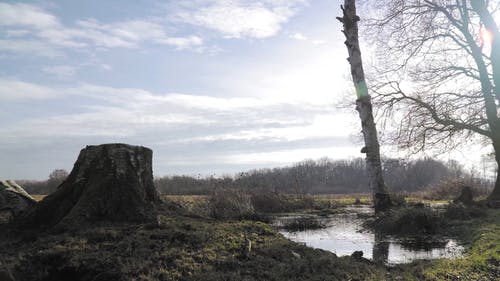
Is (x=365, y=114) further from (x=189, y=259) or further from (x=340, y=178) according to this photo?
(x=340, y=178)

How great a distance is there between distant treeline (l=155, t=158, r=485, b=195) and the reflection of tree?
33.4ft

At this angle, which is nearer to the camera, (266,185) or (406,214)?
(406,214)

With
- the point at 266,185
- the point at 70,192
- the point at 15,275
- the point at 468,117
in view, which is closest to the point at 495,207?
the point at 468,117

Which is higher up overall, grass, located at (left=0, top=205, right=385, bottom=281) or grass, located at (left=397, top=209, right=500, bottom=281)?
grass, located at (left=0, top=205, right=385, bottom=281)

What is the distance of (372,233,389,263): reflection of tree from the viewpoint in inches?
251

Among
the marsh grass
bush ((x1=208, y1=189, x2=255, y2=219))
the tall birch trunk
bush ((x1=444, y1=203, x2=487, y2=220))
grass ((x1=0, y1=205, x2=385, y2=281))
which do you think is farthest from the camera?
the tall birch trunk

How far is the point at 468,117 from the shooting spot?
18672mm

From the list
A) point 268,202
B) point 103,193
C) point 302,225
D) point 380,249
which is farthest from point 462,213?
point 103,193

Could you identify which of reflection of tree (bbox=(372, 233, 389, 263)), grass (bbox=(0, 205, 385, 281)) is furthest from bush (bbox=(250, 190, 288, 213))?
grass (bbox=(0, 205, 385, 281))

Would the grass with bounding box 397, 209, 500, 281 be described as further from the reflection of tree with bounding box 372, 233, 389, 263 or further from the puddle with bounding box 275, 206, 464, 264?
the reflection of tree with bounding box 372, 233, 389, 263

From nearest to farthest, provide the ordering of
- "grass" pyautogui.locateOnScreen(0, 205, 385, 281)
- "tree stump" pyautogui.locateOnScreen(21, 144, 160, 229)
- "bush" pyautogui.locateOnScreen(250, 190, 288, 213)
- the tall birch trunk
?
"grass" pyautogui.locateOnScreen(0, 205, 385, 281)
"tree stump" pyautogui.locateOnScreen(21, 144, 160, 229)
the tall birch trunk
"bush" pyautogui.locateOnScreen(250, 190, 288, 213)

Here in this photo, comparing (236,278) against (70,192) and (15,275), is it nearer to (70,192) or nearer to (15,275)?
(15,275)

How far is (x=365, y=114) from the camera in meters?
13.7

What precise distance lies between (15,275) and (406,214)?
830 cm
